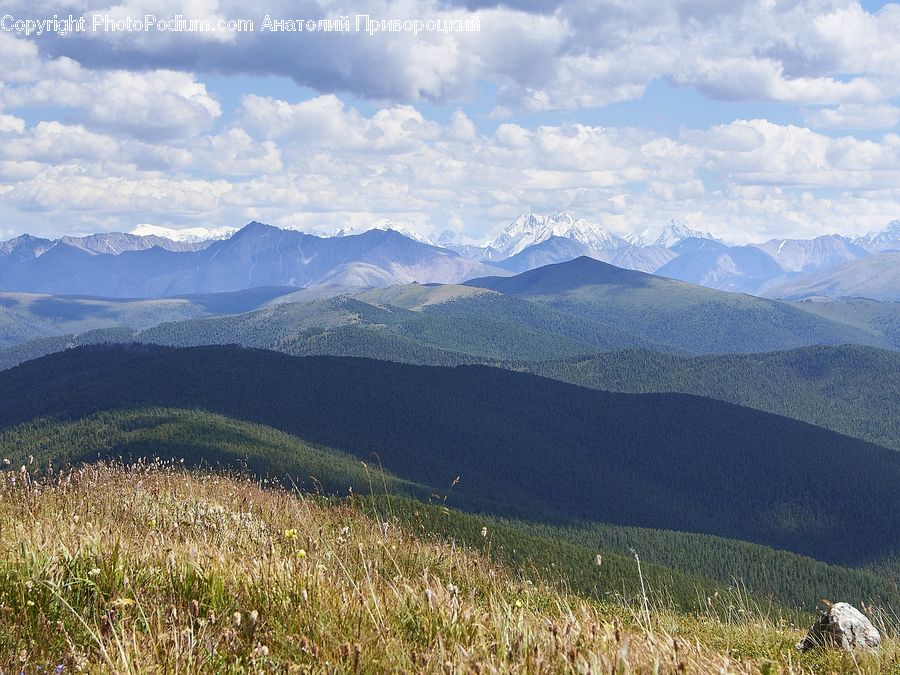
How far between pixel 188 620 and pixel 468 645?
2.66 metres

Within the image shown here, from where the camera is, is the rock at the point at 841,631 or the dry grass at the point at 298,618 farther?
the rock at the point at 841,631

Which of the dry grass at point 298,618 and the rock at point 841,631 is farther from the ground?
the dry grass at point 298,618

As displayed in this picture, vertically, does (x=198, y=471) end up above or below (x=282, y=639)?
below

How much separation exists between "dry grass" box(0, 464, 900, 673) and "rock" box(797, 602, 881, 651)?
0.34 meters

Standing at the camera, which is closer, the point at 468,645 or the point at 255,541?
the point at 468,645

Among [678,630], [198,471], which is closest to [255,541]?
[678,630]

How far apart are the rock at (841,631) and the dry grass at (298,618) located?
1.13 feet

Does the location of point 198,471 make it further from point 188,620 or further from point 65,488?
point 188,620

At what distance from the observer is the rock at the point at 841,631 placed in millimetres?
9023

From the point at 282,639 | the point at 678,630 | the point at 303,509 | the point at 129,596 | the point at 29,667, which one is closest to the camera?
the point at 29,667

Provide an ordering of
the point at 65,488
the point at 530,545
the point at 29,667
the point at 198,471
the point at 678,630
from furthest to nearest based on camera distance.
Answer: the point at 530,545
the point at 198,471
the point at 65,488
the point at 678,630
the point at 29,667

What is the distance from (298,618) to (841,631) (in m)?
6.77

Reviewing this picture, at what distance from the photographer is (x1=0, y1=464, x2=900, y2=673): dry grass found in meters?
6.04

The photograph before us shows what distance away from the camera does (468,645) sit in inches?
259
